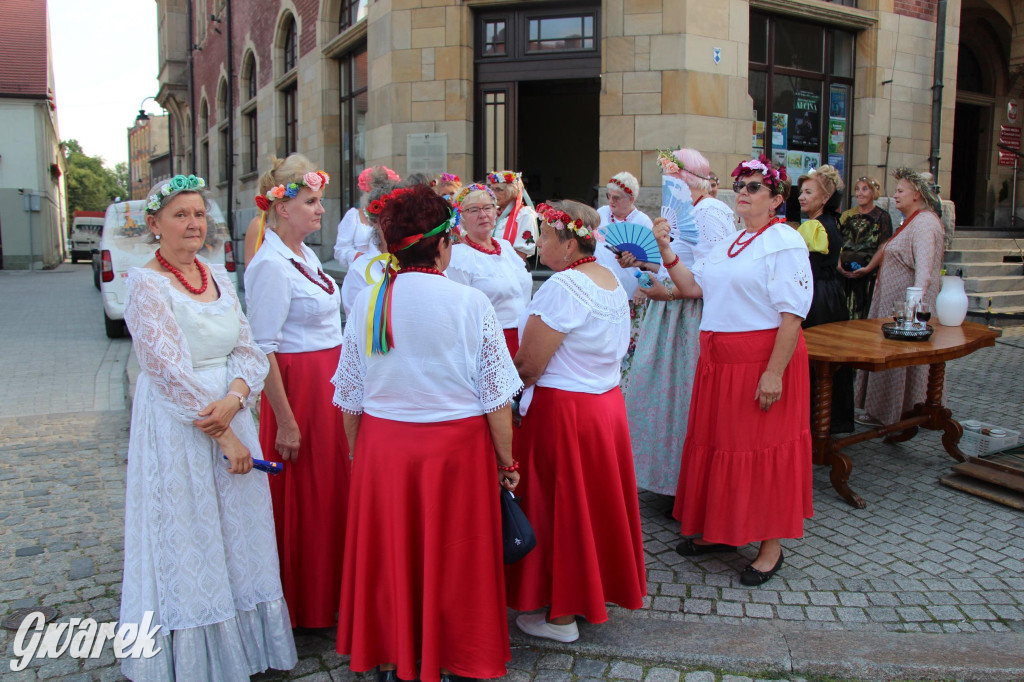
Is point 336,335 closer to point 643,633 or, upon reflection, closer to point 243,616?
point 243,616

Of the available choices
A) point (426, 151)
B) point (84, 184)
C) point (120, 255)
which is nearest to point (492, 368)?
point (426, 151)

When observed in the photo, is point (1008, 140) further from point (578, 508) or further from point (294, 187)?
point (294, 187)

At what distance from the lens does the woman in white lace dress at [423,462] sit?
2.63m

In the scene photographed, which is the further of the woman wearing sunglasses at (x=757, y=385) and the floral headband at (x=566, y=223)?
the woman wearing sunglasses at (x=757, y=385)

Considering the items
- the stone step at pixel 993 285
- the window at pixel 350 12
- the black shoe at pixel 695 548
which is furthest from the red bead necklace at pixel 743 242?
the window at pixel 350 12

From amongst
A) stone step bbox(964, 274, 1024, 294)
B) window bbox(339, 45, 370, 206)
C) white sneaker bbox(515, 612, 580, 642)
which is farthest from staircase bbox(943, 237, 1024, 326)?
white sneaker bbox(515, 612, 580, 642)

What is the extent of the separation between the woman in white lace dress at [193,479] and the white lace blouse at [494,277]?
162 centimetres

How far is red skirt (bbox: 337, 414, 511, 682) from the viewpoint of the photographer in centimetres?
268

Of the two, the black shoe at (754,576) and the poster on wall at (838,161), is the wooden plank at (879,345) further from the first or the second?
the poster on wall at (838,161)

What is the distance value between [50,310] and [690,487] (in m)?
14.5

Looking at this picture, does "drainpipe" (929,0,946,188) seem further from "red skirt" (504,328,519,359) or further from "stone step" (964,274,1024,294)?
"red skirt" (504,328,519,359)

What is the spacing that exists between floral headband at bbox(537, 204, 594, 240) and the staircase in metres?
9.77

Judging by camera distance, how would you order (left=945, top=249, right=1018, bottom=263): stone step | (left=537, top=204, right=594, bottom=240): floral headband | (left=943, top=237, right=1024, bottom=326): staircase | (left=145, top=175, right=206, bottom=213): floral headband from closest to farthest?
(left=145, top=175, right=206, bottom=213): floral headband
(left=537, top=204, right=594, bottom=240): floral headband
(left=943, top=237, right=1024, bottom=326): staircase
(left=945, top=249, right=1018, bottom=263): stone step

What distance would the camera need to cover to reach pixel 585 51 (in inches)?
385
